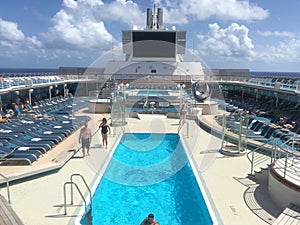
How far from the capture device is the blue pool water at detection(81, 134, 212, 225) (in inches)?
196

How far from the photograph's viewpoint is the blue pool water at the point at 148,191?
16.3ft

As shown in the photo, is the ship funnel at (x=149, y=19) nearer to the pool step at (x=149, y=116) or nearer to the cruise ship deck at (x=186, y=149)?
the cruise ship deck at (x=186, y=149)

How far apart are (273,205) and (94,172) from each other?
12.5 ft

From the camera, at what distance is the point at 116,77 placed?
1017 inches

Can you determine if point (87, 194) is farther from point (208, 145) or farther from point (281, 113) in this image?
point (281, 113)

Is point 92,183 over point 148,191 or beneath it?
over

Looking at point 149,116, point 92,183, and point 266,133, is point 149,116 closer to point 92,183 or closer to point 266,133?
point 266,133

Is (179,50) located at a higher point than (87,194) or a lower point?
higher

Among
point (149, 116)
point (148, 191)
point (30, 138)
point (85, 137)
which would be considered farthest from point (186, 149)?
point (149, 116)

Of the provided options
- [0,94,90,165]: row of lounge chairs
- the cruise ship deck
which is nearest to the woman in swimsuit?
the cruise ship deck

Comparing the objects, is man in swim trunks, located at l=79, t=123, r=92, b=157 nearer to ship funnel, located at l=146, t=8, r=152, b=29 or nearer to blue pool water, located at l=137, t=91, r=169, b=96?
blue pool water, located at l=137, t=91, r=169, b=96

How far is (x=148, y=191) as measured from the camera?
6.05 metres

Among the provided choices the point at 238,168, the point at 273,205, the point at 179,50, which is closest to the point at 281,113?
the point at 238,168

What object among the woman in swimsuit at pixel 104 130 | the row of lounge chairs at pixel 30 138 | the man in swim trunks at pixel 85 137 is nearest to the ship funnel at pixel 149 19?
the row of lounge chairs at pixel 30 138
